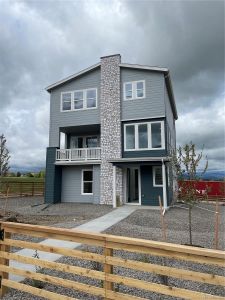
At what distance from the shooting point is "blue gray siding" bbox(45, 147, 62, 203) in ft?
62.8

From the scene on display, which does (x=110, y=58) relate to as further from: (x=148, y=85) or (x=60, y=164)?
(x=60, y=164)

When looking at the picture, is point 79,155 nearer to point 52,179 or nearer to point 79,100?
point 52,179

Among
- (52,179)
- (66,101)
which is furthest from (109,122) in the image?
(52,179)

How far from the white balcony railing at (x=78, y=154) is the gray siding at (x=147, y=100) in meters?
3.50

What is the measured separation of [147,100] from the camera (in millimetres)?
17719

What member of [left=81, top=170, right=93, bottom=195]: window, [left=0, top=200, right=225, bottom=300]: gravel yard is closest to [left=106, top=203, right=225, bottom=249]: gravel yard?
[left=0, top=200, right=225, bottom=300]: gravel yard

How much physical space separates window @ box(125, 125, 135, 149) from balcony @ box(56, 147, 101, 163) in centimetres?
238

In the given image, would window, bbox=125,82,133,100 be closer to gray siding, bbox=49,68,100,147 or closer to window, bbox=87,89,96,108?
gray siding, bbox=49,68,100,147

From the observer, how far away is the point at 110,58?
19.2m

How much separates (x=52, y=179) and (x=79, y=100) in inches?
263

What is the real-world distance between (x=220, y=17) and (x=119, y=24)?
5596mm

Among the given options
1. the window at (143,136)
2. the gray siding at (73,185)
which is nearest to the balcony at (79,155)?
the gray siding at (73,185)

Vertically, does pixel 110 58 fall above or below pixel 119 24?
above

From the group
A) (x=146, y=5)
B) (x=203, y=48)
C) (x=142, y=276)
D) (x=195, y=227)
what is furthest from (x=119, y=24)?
(x=142, y=276)
